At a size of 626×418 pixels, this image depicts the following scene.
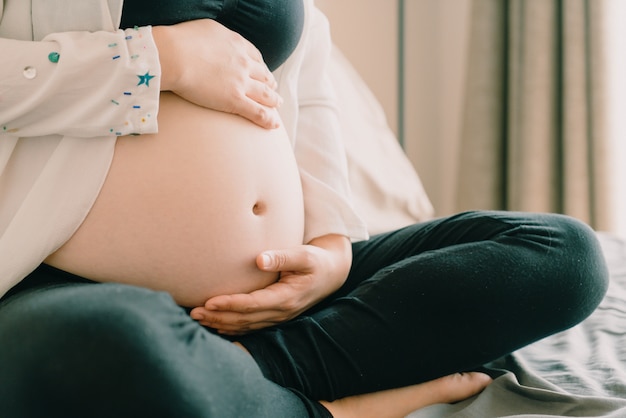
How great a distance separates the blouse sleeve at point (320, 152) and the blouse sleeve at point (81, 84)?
0.95 ft

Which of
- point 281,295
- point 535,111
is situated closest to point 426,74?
point 535,111

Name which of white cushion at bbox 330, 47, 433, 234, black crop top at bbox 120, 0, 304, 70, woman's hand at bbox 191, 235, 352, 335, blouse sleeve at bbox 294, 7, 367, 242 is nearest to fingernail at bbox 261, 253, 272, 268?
woman's hand at bbox 191, 235, 352, 335

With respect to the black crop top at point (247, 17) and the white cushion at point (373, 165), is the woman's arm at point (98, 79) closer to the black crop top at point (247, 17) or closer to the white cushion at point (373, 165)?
the black crop top at point (247, 17)

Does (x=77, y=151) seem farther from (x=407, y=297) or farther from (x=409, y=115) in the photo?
(x=409, y=115)

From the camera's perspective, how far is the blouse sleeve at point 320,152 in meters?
0.92

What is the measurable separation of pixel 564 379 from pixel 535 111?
135 centimetres

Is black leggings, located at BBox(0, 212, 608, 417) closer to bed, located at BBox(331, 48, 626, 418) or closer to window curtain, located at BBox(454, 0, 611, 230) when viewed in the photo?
bed, located at BBox(331, 48, 626, 418)

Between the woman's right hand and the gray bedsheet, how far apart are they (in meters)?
0.40

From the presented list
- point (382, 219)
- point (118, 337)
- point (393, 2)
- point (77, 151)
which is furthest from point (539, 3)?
point (118, 337)

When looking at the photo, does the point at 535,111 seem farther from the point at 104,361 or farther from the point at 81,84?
the point at 104,361

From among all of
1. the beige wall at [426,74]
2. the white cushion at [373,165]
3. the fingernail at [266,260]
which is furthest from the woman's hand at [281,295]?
the beige wall at [426,74]

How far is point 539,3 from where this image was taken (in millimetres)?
2004

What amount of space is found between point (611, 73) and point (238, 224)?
1.51 metres

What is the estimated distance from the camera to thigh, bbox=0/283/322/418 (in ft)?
1.68
